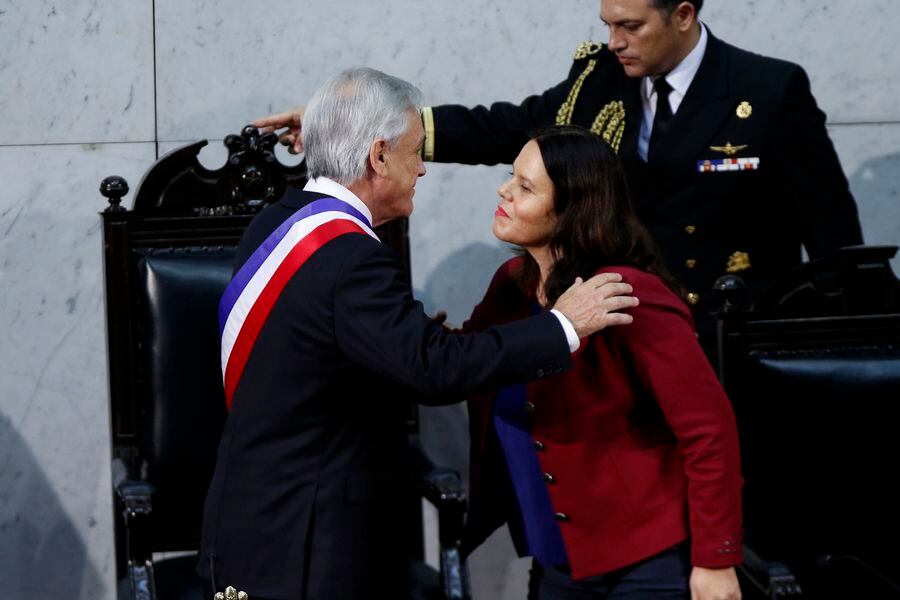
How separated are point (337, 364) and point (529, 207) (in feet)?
1.35

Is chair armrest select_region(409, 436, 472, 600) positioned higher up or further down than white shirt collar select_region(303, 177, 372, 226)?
further down

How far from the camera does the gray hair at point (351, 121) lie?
215 centimetres

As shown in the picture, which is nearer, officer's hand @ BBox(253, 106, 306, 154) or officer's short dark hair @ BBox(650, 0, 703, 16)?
officer's short dark hair @ BBox(650, 0, 703, 16)

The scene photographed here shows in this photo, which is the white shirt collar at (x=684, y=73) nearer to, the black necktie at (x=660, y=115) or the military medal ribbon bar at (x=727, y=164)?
the black necktie at (x=660, y=115)

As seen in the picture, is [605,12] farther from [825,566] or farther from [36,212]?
[36,212]

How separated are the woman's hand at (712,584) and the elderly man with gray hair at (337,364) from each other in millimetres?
382

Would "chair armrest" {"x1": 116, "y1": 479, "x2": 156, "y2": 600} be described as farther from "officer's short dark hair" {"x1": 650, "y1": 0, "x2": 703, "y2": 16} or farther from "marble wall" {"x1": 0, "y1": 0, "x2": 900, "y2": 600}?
"officer's short dark hair" {"x1": 650, "y1": 0, "x2": 703, "y2": 16}

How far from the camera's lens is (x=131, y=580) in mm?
2414

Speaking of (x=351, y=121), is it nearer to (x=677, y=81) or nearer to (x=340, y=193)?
(x=340, y=193)

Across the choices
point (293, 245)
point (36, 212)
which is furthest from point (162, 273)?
point (293, 245)

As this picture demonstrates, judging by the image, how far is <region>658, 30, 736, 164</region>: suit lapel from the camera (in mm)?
2879

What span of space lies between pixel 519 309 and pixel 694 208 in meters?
0.68

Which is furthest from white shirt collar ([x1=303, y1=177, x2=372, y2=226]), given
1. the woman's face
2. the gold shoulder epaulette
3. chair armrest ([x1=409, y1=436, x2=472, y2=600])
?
the gold shoulder epaulette

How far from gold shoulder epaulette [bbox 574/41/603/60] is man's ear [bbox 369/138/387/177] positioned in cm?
104
